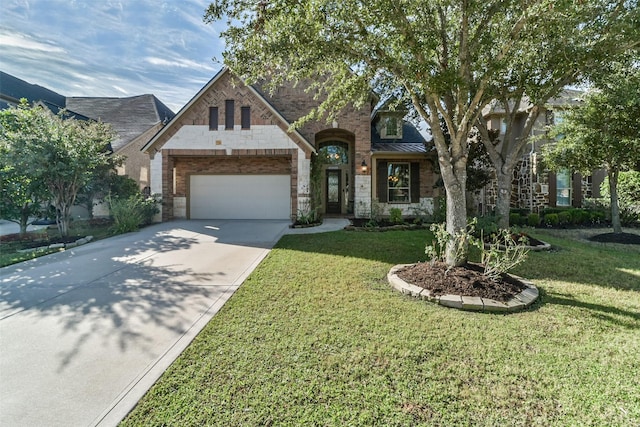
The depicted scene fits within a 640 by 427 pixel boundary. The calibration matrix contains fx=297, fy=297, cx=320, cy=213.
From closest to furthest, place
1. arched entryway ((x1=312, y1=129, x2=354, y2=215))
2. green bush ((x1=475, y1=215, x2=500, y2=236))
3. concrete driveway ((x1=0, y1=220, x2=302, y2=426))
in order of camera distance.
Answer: concrete driveway ((x1=0, y1=220, x2=302, y2=426)) < green bush ((x1=475, y1=215, x2=500, y2=236)) < arched entryway ((x1=312, y1=129, x2=354, y2=215))

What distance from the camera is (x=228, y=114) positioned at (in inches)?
530

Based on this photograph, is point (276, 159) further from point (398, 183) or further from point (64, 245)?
point (64, 245)

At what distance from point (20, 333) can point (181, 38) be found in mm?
Answer: 10209

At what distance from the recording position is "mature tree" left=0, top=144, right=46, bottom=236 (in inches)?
343

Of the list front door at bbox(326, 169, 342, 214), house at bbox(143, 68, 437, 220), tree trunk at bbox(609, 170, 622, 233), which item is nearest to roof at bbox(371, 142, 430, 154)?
house at bbox(143, 68, 437, 220)

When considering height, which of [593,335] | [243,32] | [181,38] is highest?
[181,38]

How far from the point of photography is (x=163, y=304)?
14.5ft

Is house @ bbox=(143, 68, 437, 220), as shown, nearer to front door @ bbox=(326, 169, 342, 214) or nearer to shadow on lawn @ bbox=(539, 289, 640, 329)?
front door @ bbox=(326, 169, 342, 214)

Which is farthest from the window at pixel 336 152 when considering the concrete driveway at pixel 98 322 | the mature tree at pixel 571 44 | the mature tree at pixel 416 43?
the mature tree at pixel 416 43

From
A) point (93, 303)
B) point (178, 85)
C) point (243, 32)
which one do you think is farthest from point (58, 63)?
point (93, 303)

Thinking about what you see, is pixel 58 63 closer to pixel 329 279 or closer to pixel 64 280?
pixel 64 280

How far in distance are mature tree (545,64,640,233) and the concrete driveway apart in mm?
10347

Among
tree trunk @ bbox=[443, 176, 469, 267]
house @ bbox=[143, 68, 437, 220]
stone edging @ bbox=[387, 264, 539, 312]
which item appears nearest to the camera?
stone edging @ bbox=[387, 264, 539, 312]

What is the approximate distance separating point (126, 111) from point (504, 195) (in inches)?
909
